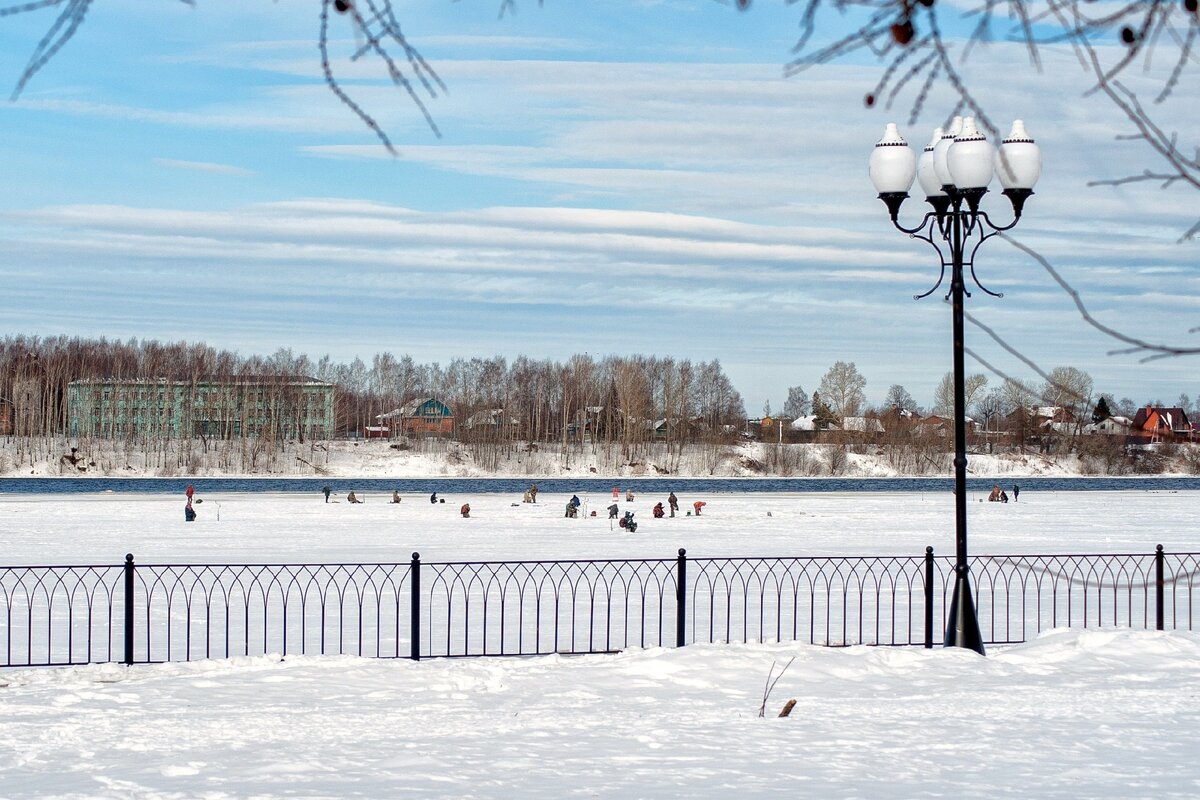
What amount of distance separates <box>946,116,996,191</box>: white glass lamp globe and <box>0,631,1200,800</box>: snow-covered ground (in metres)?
4.26

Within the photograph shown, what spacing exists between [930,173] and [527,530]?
22.1 meters

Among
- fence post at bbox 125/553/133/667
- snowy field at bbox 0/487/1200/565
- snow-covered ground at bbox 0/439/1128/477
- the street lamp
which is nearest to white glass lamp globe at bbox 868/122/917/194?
the street lamp

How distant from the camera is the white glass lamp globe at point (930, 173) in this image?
1194 centimetres

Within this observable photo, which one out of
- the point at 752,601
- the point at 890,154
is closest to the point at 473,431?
the point at 752,601

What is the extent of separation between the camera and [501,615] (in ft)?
49.2

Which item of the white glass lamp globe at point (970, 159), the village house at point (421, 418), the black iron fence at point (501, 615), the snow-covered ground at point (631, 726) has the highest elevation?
the white glass lamp globe at point (970, 159)

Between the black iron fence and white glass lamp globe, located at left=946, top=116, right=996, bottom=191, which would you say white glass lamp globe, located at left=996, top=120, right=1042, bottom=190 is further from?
the black iron fence

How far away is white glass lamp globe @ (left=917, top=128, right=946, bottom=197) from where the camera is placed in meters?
11.9

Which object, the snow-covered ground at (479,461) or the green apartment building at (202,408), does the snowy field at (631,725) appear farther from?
the green apartment building at (202,408)

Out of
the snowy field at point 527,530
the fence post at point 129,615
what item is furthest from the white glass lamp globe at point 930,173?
the snowy field at point 527,530

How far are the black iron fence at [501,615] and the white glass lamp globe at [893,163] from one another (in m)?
3.58

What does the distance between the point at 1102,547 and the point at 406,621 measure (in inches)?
731

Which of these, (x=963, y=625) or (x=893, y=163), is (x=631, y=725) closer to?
(x=963, y=625)

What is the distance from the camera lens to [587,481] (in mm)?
92000
